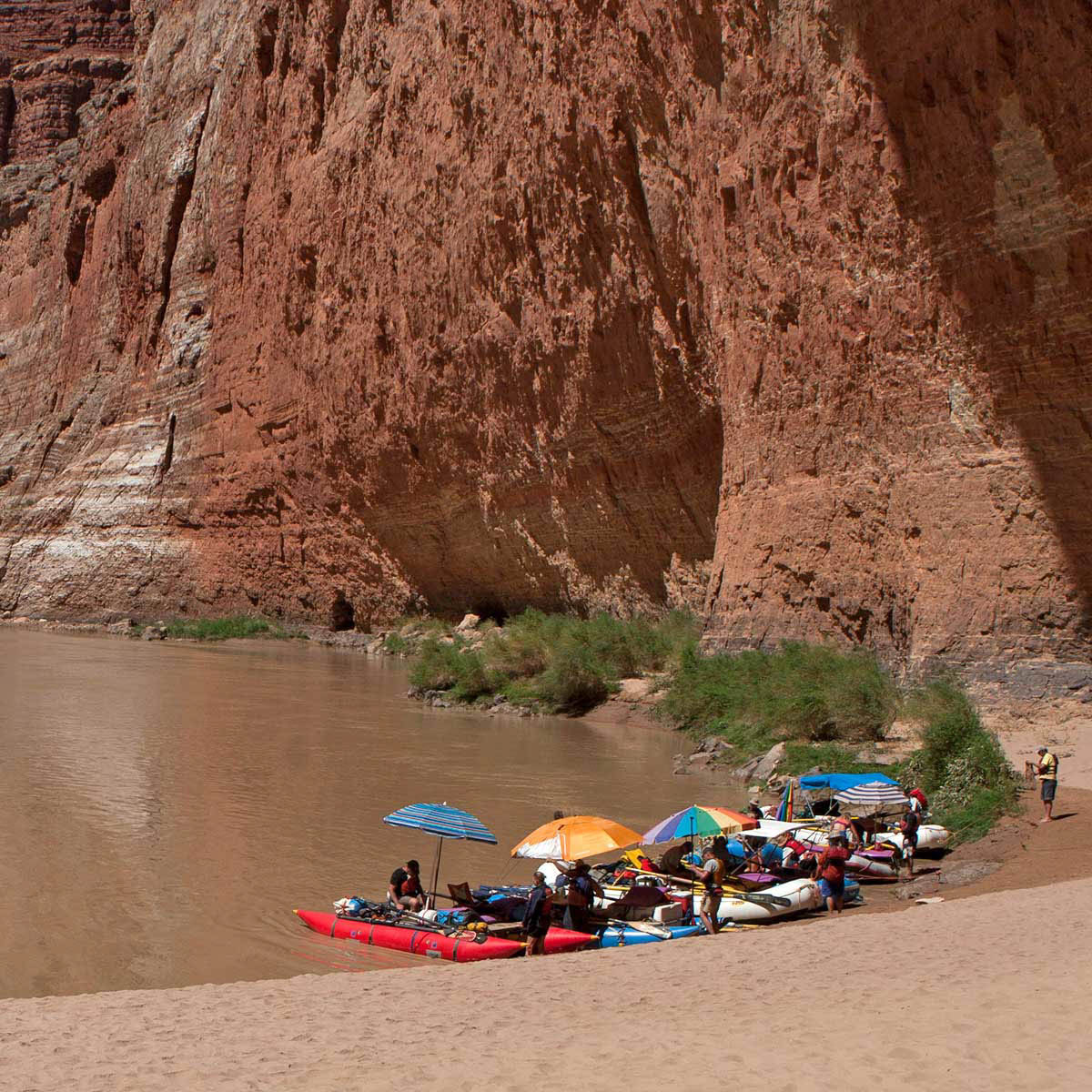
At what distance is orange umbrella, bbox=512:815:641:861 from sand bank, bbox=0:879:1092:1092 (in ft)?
4.83

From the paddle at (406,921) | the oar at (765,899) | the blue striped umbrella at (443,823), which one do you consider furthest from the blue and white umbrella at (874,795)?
the paddle at (406,921)

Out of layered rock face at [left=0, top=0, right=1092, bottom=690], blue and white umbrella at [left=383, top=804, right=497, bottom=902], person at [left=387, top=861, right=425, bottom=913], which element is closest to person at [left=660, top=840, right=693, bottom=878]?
blue and white umbrella at [left=383, top=804, right=497, bottom=902]

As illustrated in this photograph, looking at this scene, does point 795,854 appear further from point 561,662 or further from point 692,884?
point 561,662

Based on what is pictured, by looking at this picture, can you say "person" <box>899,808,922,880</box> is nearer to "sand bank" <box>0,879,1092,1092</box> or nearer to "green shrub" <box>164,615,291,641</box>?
"sand bank" <box>0,879,1092,1092</box>

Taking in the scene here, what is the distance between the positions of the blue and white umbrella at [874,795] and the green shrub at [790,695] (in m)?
4.11

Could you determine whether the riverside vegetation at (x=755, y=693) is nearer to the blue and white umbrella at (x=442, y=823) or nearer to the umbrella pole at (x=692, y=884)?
the umbrella pole at (x=692, y=884)

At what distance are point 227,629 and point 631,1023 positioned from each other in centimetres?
3535

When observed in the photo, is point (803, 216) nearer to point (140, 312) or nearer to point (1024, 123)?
point (1024, 123)

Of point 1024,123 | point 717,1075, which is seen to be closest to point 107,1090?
point 717,1075

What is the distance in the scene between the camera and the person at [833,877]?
8.73 m

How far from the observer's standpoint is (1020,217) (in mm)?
13742

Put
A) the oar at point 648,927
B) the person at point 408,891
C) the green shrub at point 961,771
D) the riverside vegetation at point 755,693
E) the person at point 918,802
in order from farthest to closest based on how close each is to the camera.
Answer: the riverside vegetation at point 755,693, the green shrub at point 961,771, the person at point 918,802, the person at point 408,891, the oar at point 648,927

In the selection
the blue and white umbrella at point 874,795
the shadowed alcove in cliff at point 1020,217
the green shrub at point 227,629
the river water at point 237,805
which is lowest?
the green shrub at point 227,629

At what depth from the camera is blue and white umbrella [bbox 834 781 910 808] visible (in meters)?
10.6
